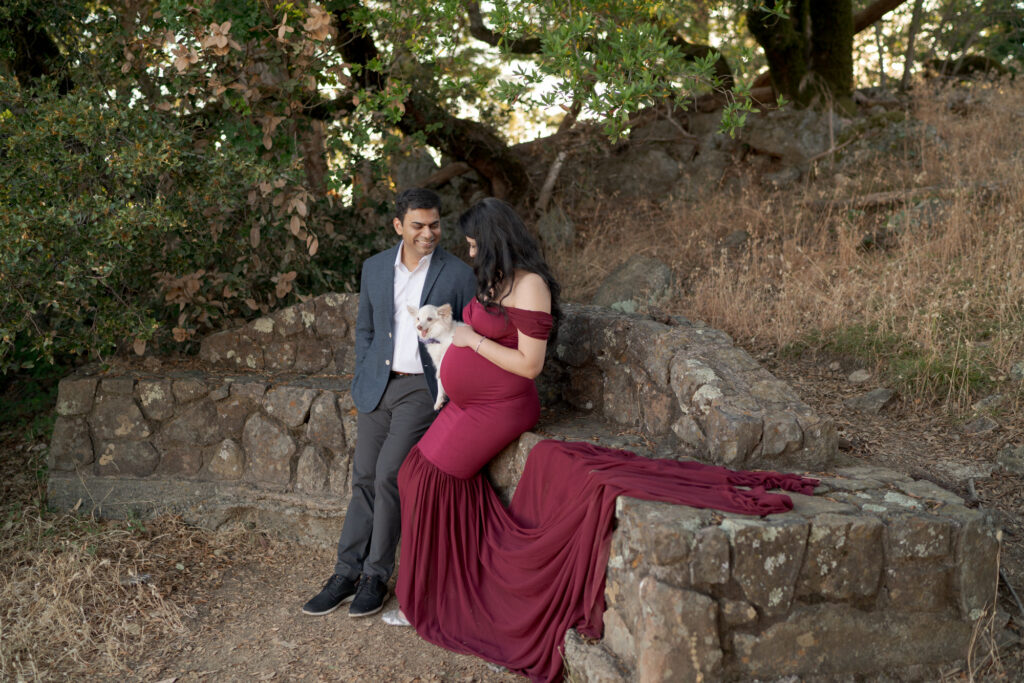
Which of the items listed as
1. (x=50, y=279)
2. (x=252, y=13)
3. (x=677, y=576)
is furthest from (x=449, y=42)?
(x=677, y=576)

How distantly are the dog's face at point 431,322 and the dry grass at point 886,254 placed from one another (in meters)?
2.59

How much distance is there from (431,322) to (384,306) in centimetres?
41

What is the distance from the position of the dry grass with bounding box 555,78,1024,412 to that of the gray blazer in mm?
2376

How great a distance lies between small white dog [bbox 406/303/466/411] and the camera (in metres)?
4.20

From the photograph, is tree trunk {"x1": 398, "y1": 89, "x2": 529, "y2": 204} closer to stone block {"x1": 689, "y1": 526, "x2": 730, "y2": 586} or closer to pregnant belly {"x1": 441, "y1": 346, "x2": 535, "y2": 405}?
pregnant belly {"x1": 441, "y1": 346, "x2": 535, "y2": 405}

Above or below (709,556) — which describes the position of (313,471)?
below

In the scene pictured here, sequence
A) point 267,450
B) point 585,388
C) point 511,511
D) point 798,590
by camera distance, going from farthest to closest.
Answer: point 267,450 → point 585,388 → point 511,511 → point 798,590

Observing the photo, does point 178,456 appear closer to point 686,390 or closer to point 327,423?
point 327,423

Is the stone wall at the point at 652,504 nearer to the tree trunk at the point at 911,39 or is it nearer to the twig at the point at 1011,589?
the twig at the point at 1011,589

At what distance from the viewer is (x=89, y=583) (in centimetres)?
438

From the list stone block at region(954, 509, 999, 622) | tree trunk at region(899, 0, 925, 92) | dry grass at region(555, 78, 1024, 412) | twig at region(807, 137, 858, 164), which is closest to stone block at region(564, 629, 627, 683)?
stone block at region(954, 509, 999, 622)

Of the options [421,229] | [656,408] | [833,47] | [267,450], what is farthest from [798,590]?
[833,47]

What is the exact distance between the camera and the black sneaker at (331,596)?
4289 mm

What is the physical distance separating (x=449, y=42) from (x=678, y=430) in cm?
295
